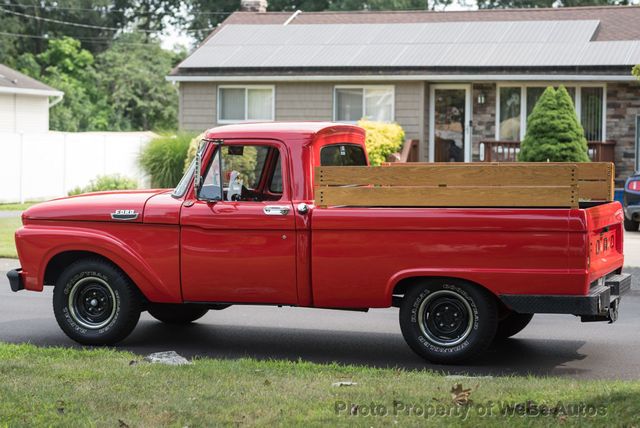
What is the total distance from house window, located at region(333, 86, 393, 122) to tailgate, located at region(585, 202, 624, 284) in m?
19.8

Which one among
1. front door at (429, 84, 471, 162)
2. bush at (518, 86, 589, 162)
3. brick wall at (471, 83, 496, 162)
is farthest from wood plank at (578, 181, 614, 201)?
front door at (429, 84, 471, 162)

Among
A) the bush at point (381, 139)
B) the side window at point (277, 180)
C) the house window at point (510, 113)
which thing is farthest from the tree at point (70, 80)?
the side window at point (277, 180)

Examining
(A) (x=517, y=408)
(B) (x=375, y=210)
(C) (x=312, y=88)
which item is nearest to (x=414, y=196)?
(B) (x=375, y=210)

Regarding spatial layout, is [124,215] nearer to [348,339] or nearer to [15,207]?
[348,339]

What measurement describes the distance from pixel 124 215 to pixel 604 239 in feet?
13.8

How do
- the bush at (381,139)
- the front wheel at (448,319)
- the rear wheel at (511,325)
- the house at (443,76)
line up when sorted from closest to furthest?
the front wheel at (448,319)
the rear wheel at (511,325)
the bush at (381,139)
the house at (443,76)

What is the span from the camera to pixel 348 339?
10.8 m

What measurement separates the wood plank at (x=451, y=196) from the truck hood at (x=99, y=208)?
180 cm

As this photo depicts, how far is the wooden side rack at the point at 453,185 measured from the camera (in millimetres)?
8914

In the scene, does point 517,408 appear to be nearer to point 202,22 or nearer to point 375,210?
point 375,210

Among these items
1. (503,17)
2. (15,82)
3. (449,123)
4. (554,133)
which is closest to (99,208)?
(554,133)

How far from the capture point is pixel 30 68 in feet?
178

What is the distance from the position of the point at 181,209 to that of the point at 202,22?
4750 cm

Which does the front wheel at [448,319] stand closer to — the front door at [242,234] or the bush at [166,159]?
the front door at [242,234]
